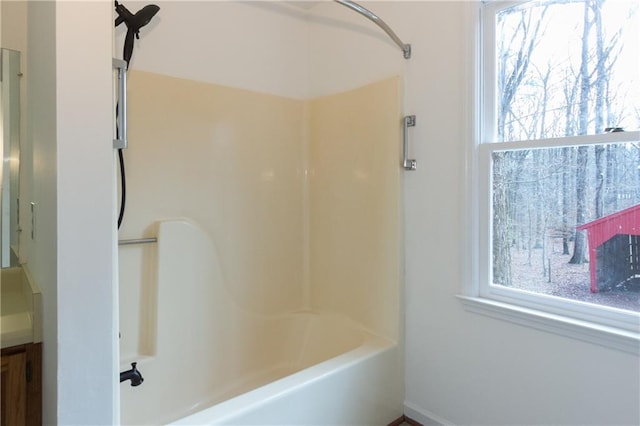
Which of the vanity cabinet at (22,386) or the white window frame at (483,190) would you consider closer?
the vanity cabinet at (22,386)

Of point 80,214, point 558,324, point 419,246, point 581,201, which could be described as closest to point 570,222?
point 581,201

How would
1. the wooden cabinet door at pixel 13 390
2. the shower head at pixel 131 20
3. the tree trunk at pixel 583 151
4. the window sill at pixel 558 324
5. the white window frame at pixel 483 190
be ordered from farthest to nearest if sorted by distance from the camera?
1. the shower head at pixel 131 20
2. the white window frame at pixel 483 190
3. the tree trunk at pixel 583 151
4. the window sill at pixel 558 324
5. the wooden cabinet door at pixel 13 390

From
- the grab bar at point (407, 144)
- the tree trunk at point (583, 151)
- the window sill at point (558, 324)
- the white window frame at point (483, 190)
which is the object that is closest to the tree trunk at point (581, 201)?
the tree trunk at point (583, 151)

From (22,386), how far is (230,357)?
1.20 metres

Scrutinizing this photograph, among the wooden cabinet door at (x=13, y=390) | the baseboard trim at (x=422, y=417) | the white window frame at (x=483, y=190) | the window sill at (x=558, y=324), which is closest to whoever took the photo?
the wooden cabinet door at (x=13, y=390)

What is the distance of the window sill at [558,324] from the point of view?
134 centimetres

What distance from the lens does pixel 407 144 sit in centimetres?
199

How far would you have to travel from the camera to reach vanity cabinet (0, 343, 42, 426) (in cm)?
113

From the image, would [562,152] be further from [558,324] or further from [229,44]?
[229,44]

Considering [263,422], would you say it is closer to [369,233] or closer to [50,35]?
[369,233]

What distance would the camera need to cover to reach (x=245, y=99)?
2.31 metres

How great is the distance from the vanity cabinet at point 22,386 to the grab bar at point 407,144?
1.67 meters

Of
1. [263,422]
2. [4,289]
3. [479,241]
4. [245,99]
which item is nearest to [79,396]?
[263,422]

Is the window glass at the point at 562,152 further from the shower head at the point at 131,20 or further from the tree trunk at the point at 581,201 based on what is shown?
the shower head at the point at 131,20
